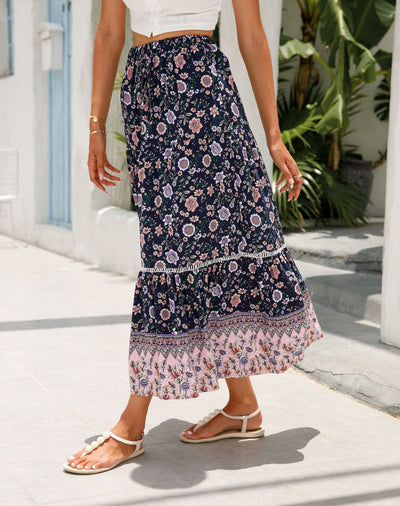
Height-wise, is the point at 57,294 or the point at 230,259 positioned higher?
the point at 230,259

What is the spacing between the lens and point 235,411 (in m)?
2.96

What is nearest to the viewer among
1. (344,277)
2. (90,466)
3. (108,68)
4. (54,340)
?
(90,466)

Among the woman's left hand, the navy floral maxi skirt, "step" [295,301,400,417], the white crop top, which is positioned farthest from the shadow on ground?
the white crop top

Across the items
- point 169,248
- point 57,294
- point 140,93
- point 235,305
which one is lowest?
point 57,294

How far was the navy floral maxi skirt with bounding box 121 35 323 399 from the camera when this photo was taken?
266 centimetres

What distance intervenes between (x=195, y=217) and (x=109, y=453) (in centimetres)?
81

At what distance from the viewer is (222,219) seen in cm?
268

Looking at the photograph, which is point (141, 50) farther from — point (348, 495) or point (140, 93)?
point (348, 495)

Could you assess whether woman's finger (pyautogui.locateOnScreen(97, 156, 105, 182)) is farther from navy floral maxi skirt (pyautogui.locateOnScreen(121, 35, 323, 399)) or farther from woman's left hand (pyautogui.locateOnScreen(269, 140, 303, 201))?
woman's left hand (pyautogui.locateOnScreen(269, 140, 303, 201))

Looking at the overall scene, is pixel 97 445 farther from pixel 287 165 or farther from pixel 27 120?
pixel 27 120

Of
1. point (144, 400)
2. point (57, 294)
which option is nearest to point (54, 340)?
point (57, 294)

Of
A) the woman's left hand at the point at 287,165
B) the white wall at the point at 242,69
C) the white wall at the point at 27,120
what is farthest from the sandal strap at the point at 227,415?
the white wall at the point at 27,120

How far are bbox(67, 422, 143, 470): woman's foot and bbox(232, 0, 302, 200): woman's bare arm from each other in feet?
3.07

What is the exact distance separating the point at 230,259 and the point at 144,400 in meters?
0.54
